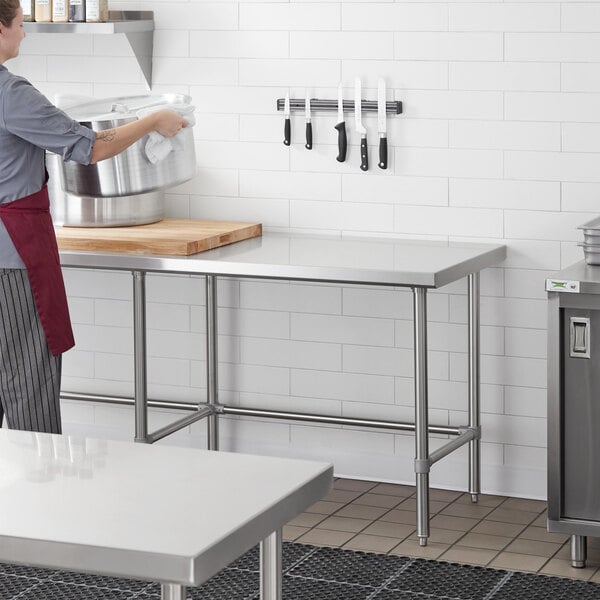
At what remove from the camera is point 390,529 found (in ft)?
14.0

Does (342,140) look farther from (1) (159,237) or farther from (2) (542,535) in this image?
(2) (542,535)

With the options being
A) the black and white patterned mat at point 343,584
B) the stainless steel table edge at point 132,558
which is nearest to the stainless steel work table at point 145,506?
the stainless steel table edge at point 132,558

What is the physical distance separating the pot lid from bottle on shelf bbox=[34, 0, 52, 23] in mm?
388

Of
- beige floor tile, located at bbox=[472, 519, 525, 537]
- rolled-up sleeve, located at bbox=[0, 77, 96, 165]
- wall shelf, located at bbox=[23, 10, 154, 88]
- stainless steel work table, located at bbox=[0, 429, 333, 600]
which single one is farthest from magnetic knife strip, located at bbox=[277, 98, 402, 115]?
stainless steel work table, located at bbox=[0, 429, 333, 600]

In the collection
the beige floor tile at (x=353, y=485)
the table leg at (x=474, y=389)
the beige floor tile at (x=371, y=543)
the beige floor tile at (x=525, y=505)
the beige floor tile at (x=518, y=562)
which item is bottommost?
the beige floor tile at (x=518, y=562)

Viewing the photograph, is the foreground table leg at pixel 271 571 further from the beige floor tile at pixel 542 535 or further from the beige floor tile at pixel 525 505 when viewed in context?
the beige floor tile at pixel 525 505

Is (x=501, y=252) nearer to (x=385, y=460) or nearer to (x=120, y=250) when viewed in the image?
(x=385, y=460)

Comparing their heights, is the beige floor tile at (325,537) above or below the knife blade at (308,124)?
below

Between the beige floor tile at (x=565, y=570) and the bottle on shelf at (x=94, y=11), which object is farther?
the bottle on shelf at (x=94, y=11)

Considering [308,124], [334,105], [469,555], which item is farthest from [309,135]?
[469,555]

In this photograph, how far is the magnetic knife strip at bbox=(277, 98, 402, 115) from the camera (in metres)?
4.57

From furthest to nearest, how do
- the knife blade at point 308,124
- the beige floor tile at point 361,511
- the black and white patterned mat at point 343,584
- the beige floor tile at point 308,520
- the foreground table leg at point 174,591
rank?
1. the knife blade at point 308,124
2. the beige floor tile at point 361,511
3. the beige floor tile at point 308,520
4. the black and white patterned mat at point 343,584
5. the foreground table leg at point 174,591

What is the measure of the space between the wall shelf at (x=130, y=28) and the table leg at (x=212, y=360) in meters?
0.86

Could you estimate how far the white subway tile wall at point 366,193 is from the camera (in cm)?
441
